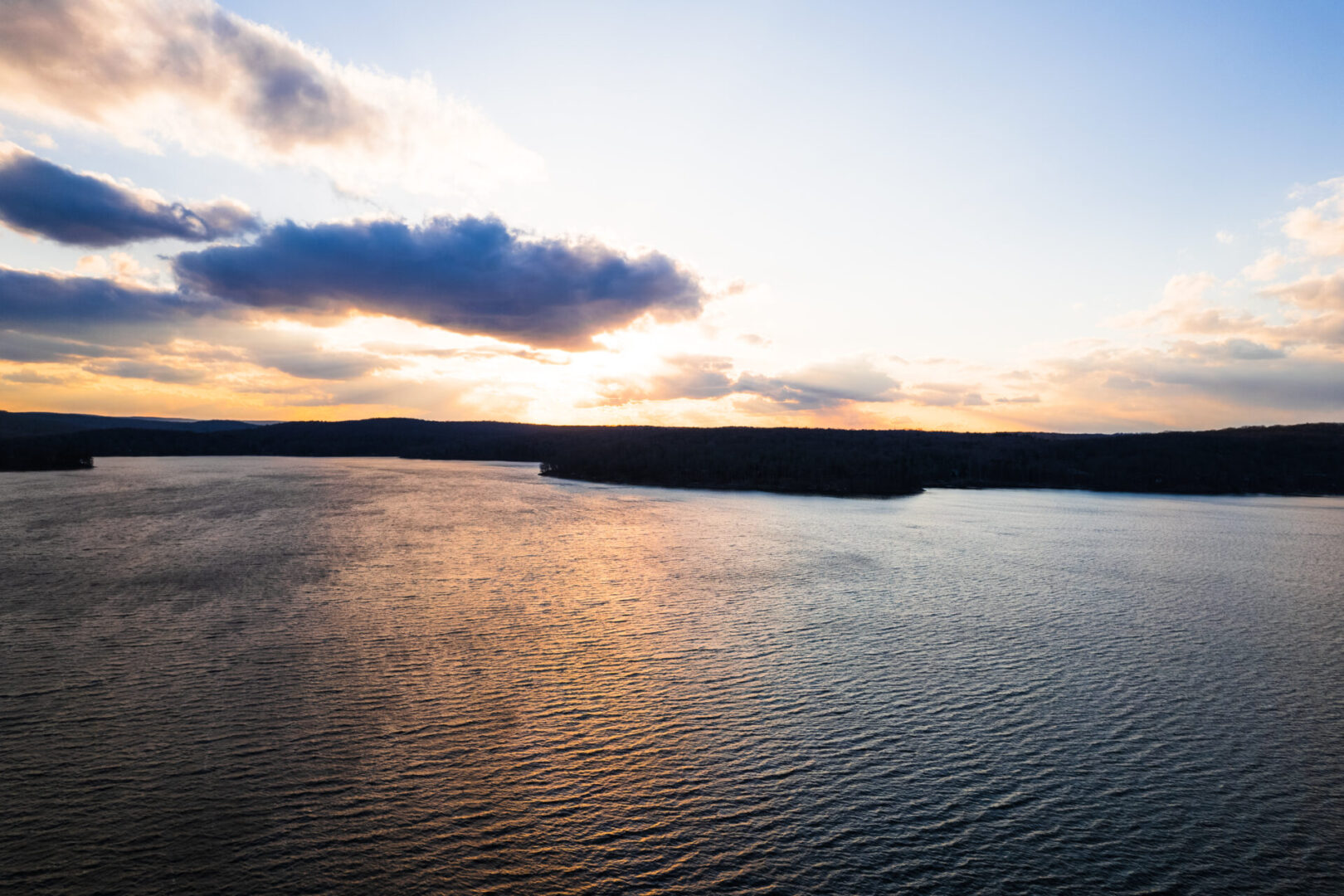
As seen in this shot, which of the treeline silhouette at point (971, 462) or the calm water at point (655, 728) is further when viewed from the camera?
the treeline silhouette at point (971, 462)

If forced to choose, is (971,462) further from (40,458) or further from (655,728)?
(40,458)

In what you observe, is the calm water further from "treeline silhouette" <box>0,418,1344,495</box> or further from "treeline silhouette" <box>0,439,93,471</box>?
"treeline silhouette" <box>0,439,93,471</box>

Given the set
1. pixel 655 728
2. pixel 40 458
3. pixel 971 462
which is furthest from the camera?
pixel 971 462

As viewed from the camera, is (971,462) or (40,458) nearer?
(40,458)

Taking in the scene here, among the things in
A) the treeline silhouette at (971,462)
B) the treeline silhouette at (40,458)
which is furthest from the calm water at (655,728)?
the treeline silhouette at (40,458)

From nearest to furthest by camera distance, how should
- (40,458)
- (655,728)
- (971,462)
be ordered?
1. (655,728)
2. (40,458)
3. (971,462)

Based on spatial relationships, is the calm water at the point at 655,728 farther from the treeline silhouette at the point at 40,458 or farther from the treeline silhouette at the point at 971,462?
the treeline silhouette at the point at 40,458

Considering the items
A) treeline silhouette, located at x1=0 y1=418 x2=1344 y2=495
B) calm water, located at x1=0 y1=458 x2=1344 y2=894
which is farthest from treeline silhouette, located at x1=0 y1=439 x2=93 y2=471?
calm water, located at x1=0 y1=458 x2=1344 y2=894

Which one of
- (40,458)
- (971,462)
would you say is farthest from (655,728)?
(40,458)

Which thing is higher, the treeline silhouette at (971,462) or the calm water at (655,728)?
the treeline silhouette at (971,462)
